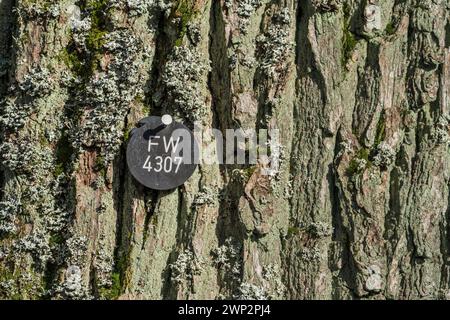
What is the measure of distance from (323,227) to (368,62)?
2.87 feet

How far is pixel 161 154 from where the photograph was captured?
11.2 feet

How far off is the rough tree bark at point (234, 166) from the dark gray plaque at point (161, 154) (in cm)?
8

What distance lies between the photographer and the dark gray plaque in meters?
3.38

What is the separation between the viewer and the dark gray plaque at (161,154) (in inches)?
133

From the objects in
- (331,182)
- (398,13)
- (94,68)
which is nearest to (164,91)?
(94,68)

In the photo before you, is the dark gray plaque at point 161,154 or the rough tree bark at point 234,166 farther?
the dark gray plaque at point 161,154

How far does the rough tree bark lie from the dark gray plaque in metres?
0.08

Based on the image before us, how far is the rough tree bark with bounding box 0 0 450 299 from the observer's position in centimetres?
324

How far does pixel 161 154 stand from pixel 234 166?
0.39 metres

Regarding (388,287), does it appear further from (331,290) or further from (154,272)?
(154,272)

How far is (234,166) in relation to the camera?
340cm

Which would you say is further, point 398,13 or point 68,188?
point 68,188

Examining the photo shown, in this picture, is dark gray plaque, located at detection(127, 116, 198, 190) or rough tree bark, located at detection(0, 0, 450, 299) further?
dark gray plaque, located at detection(127, 116, 198, 190)

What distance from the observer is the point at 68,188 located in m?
3.55
